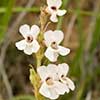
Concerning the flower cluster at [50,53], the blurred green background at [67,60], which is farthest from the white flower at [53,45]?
the blurred green background at [67,60]

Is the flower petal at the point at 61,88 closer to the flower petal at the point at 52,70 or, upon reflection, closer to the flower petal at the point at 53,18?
the flower petal at the point at 52,70

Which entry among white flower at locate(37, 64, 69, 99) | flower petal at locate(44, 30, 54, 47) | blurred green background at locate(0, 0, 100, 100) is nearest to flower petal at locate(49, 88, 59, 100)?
white flower at locate(37, 64, 69, 99)

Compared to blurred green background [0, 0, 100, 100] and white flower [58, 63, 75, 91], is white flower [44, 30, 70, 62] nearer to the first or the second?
white flower [58, 63, 75, 91]

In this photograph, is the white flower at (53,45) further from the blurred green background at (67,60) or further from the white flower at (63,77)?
the blurred green background at (67,60)

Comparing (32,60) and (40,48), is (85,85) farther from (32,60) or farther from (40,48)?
(40,48)

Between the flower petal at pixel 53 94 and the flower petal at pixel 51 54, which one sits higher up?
the flower petal at pixel 51 54

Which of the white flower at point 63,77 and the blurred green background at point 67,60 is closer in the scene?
the white flower at point 63,77

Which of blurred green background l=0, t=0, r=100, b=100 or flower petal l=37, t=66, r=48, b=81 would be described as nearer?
flower petal l=37, t=66, r=48, b=81

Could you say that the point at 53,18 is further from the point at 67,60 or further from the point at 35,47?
the point at 67,60

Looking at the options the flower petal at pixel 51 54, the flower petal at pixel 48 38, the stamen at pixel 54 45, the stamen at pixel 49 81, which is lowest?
the stamen at pixel 49 81
